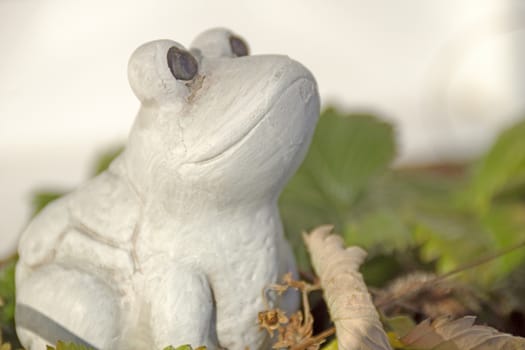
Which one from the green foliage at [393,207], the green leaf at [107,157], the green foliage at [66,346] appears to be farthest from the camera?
the green leaf at [107,157]

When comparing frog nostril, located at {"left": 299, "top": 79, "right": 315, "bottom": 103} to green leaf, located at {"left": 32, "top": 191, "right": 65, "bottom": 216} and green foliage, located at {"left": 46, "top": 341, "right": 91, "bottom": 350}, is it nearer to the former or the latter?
green foliage, located at {"left": 46, "top": 341, "right": 91, "bottom": 350}

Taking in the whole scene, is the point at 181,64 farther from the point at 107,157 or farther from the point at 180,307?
the point at 107,157

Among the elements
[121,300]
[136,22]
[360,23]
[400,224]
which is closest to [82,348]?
[121,300]

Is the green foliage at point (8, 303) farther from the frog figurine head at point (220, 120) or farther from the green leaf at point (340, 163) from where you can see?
the green leaf at point (340, 163)

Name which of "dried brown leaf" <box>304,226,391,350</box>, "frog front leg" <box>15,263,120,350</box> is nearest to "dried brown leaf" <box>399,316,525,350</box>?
"dried brown leaf" <box>304,226,391,350</box>

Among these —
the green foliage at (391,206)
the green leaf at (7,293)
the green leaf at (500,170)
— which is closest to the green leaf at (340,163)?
the green foliage at (391,206)

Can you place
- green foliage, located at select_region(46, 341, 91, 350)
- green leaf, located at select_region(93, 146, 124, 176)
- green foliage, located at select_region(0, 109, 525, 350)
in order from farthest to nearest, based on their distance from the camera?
1. green leaf, located at select_region(93, 146, 124, 176)
2. green foliage, located at select_region(0, 109, 525, 350)
3. green foliage, located at select_region(46, 341, 91, 350)
